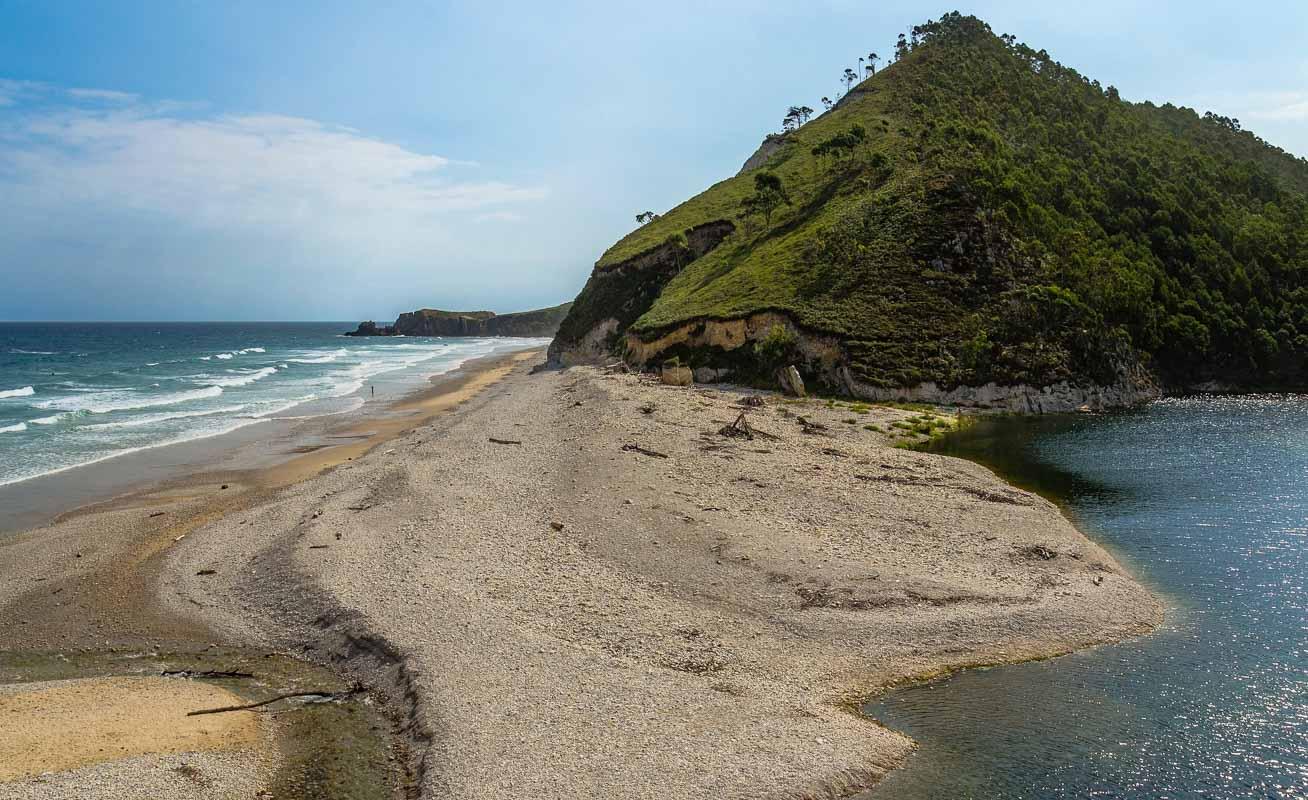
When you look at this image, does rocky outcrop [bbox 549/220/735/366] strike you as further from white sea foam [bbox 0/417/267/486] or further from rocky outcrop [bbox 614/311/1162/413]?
white sea foam [bbox 0/417/267/486]

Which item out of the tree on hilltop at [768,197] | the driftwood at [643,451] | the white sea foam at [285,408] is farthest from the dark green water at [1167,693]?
the tree on hilltop at [768,197]

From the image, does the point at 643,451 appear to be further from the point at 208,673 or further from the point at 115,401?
the point at 115,401

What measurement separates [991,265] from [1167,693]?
51.0 metres

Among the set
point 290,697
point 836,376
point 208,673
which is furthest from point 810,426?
point 208,673

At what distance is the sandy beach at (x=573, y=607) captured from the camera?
1320 cm

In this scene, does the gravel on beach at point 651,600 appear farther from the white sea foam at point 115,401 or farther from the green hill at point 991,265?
Result: the white sea foam at point 115,401

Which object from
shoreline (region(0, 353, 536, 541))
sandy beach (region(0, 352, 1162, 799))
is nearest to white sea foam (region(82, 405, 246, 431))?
shoreline (region(0, 353, 536, 541))

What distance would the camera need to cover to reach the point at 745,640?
1741 centimetres

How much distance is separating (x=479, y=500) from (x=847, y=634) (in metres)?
15.0

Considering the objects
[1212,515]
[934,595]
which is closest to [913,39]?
[1212,515]

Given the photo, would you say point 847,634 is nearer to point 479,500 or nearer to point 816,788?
point 816,788

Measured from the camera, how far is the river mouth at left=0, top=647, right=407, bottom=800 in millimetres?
12820

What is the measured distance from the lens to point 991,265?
60688 millimetres

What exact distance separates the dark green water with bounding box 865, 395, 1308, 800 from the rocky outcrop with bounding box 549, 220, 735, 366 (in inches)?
2434
